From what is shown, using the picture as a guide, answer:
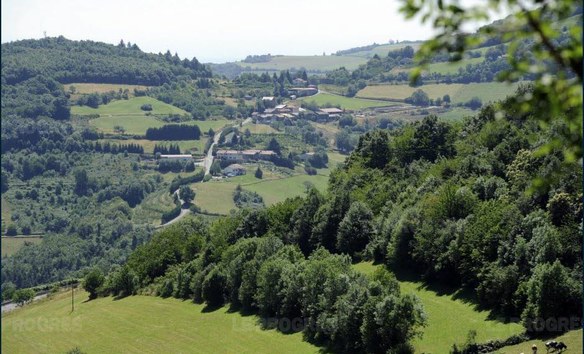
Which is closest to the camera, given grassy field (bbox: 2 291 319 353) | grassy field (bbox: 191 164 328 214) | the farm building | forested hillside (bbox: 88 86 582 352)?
forested hillside (bbox: 88 86 582 352)

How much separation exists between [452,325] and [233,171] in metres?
150

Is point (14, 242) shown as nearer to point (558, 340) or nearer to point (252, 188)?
point (252, 188)

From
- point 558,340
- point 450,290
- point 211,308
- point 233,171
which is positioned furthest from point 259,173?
point 558,340

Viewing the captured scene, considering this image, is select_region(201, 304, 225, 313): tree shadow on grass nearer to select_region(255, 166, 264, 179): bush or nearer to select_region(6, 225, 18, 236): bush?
select_region(6, 225, 18, 236): bush

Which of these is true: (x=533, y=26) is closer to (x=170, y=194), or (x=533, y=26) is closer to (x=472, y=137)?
(x=472, y=137)

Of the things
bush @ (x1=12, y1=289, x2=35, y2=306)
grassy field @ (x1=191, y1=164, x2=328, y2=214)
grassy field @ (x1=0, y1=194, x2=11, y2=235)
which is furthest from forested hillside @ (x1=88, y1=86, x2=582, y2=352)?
grassy field @ (x1=0, y1=194, x2=11, y2=235)

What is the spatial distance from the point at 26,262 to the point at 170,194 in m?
44.7

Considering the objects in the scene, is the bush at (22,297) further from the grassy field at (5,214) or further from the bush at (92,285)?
the grassy field at (5,214)

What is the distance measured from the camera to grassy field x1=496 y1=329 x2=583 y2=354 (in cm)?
3787

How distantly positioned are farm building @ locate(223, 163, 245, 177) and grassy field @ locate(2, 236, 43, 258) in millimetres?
46616

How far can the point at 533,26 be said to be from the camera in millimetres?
7059

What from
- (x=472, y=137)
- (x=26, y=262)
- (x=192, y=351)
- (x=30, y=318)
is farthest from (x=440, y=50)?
(x=26, y=262)

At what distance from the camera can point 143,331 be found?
217 feet

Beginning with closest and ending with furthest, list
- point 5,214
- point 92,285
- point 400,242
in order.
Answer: point 400,242
point 92,285
point 5,214
